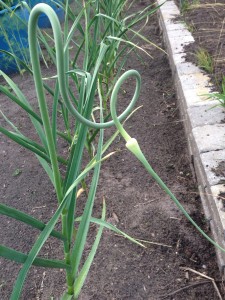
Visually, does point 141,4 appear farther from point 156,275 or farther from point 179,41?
point 156,275

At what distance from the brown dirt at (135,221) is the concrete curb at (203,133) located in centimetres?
8

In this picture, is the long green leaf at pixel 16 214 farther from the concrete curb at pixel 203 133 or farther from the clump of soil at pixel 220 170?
the clump of soil at pixel 220 170

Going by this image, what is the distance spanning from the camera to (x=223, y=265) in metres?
1.25

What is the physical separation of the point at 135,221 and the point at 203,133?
48 cm

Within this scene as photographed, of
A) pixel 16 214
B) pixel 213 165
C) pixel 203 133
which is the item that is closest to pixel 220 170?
pixel 213 165

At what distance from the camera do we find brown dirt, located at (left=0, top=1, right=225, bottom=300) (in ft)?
4.35

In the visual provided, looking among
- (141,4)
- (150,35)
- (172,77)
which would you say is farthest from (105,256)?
(141,4)

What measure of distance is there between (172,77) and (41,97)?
Answer: 6.20 feet

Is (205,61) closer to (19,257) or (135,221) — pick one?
(135,221)

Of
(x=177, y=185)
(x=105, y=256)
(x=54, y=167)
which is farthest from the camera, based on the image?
(x=177, y=185)

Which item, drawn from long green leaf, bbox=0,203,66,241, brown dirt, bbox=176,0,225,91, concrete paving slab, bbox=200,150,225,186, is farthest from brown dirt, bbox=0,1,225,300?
long green leaf, bbox=0,203,66,241

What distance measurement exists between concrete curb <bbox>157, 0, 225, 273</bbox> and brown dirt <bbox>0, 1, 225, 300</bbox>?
0.26 ft

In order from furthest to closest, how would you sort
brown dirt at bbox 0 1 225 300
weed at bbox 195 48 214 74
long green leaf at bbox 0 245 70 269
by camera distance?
weed at bbox 195 48 214 74
brown dirt at bbox 0 1 225 300
long green leaf at bbox 0 245 70 269

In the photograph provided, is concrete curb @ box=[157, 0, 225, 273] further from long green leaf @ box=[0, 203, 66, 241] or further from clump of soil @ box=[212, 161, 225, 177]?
long green leaf @ box=[0, 203, 66, 241]
